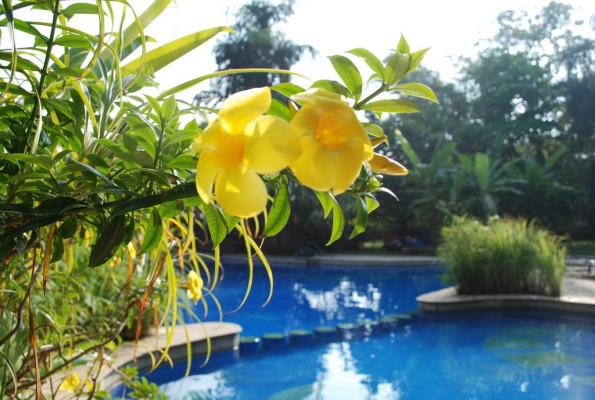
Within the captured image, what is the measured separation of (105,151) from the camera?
0.53 m

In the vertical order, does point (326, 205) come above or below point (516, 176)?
below

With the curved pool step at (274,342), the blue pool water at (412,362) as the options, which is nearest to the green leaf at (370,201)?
the blue pool water at (412,362)

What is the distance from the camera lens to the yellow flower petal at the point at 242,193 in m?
0.24

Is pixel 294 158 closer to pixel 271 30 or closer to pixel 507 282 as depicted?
pixel 507 282

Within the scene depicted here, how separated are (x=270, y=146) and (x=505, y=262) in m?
7.77

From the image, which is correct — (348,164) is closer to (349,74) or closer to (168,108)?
(349,74)

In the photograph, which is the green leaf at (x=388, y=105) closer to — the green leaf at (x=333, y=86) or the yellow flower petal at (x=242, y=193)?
the green leaf at (x=333, y=86)

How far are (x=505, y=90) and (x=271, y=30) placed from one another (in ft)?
29.6

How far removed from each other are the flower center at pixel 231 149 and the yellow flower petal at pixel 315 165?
30mm

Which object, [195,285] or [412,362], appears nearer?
[195,285]

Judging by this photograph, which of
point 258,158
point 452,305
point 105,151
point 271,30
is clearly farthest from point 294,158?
point 271,30

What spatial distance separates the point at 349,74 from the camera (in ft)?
1.16

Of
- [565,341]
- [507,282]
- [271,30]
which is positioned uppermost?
[271,30]

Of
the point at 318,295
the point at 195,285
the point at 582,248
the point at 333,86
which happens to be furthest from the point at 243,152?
the point at 582,248
